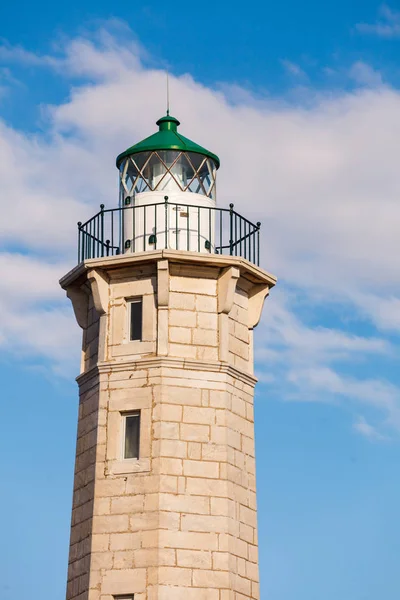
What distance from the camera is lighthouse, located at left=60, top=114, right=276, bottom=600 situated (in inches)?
878

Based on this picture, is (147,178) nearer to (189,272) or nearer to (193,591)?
(189,272)

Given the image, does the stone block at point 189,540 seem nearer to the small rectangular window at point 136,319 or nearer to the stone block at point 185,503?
the stone block at point 185,503

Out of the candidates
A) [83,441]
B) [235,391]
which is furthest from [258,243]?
[83,441]

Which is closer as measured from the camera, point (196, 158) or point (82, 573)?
point (82, 573)

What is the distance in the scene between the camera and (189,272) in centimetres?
2375

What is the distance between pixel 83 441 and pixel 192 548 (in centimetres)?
295

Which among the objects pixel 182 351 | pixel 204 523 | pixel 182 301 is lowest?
pixel 204 523

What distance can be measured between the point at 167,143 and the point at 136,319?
3.23 meters

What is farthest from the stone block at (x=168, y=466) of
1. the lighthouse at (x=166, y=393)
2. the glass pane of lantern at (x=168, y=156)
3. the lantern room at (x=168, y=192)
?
the glass pane of lantern at (x=168, y=156)

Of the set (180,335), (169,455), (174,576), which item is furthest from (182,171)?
(174,576)

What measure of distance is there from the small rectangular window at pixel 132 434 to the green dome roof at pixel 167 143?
188 inches

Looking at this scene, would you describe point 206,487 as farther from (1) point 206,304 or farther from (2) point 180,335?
(1) point 206,304

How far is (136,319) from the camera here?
2386cm

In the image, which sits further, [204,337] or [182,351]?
[204,337]
